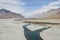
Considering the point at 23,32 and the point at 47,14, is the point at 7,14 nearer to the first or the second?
the point at 23,32

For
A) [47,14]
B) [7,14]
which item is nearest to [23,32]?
[7,14]

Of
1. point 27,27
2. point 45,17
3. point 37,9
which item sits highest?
point 37,9

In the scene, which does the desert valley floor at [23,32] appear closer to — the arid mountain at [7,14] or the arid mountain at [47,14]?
the arid mountain at [7,14]

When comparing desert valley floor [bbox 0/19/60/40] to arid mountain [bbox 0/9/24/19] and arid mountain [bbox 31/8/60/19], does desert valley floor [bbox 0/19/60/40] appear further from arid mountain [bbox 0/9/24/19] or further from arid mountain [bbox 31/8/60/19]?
arid mountain [bbox 31/8/60/19]

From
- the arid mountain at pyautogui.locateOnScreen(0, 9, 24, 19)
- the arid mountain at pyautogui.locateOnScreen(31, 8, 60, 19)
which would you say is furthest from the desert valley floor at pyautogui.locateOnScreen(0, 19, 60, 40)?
the arid mountain at pyautogui.locateOnScreen(31, 8, 60, 19)

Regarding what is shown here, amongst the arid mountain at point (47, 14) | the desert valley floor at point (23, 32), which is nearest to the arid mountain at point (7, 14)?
the desert valley floor at point (23, 32)

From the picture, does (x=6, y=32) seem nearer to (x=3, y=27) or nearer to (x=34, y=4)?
(x=3, y=27)

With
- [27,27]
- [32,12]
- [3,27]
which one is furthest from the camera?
[27,27]

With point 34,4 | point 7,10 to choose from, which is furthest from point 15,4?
point 34,4
